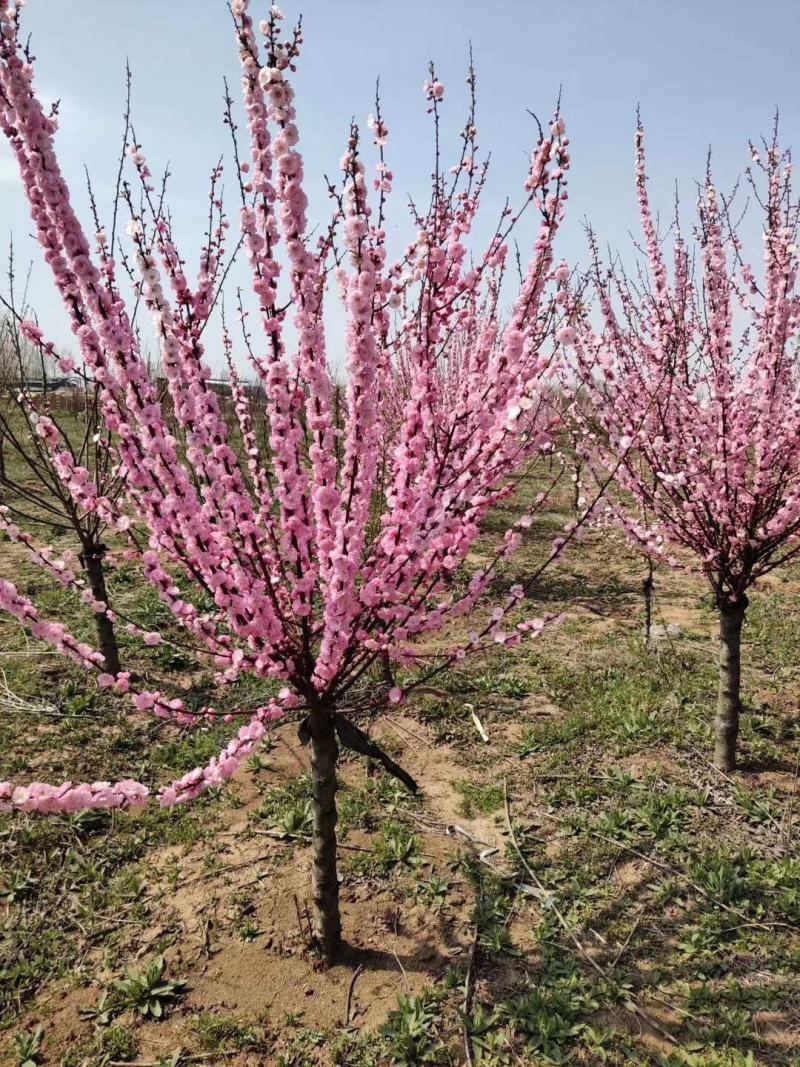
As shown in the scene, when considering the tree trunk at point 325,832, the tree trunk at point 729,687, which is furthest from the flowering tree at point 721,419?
the tree trunk at point 325,832

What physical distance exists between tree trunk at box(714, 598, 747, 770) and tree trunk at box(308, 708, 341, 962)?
9.51 feet

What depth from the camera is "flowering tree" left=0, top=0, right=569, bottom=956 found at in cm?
207

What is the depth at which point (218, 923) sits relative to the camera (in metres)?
3.52

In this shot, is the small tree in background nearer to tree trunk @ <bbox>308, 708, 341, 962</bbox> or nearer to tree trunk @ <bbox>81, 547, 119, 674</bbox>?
tree trunk @ <bbox>81, 547, 119, 674</bbox>

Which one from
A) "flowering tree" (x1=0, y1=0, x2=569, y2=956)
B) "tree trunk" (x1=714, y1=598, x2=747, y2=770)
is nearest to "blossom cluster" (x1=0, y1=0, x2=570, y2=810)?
"flowering tree" (x1=0, y1=0, x2=569, y2=956)

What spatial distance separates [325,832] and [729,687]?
300 cm

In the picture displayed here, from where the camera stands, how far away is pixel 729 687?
14.8 feet

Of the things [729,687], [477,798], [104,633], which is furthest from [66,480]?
[729,687]

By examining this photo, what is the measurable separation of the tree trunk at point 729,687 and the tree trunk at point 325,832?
114 inches

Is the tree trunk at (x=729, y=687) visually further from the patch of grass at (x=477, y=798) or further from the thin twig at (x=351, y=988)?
the thin twig at (x=351, y=988)

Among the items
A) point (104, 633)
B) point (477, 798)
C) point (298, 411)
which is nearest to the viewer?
point (298, 411)

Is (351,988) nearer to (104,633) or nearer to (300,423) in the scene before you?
(300,423)

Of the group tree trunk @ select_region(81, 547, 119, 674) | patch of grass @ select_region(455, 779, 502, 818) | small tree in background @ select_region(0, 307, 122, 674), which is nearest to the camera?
small tree in background @ select_region(0, 307, 122, 674)

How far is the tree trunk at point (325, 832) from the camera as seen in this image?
296 cm
